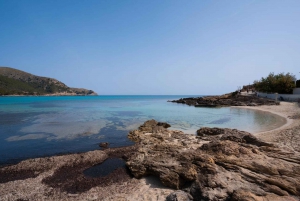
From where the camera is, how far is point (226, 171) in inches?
331

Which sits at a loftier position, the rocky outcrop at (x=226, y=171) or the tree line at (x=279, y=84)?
the tree line at (x=279, y=84)

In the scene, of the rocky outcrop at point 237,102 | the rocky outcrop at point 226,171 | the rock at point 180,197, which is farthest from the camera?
the rocky outcrop at point 237,102

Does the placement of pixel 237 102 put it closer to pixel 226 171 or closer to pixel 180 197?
pixel 226 171

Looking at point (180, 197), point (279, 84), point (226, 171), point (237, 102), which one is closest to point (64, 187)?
point (180, 197)

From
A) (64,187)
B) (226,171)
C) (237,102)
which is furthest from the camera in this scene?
(237,102)

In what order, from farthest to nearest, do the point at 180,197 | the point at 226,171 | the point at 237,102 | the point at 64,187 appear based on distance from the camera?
the point at 237,102 < the point at 64,187 < the point at 226,171 < the point at 180,197

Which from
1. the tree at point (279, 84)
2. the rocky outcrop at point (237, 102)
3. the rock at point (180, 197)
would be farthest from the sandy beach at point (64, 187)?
the tree at point (279, 84)

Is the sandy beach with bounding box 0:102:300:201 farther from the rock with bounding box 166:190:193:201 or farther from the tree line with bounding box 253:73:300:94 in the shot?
the tree line with bounding box 253:73:300:94

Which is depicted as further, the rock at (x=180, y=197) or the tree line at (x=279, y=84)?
the tree line at (x=279, y=84)

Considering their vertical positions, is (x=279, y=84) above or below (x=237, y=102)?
above

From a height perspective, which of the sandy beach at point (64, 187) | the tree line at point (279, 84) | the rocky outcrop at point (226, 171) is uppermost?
the tree line at point (279, 84)

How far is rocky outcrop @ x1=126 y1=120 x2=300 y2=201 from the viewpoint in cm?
695

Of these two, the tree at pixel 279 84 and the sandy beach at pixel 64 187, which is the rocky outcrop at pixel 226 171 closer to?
the sandy beach at pixel 64 187

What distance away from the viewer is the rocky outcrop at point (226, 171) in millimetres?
6953
